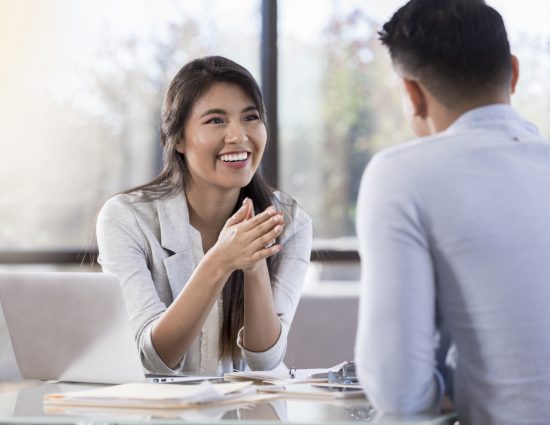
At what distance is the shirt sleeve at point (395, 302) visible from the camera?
1319 millimetres

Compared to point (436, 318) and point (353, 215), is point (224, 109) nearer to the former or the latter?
point (436, 318)

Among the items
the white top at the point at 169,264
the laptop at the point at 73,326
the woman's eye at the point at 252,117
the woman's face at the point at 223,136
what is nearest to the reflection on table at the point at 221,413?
the laptop at the point at 73,326

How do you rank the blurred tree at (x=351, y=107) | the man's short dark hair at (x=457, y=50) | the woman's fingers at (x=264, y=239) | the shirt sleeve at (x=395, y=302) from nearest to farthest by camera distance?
the shirt sleeve at (x=395, y=302) → the man's short dark hair at (x=457, y=50) → the woman's fingers at (x=264, y=239) → the blurred tree at (x=351, y=107)

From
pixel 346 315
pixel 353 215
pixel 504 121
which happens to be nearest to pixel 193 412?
pixel 504 121

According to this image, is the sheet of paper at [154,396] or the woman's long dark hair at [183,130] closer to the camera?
the sheet of paper at [154,396]

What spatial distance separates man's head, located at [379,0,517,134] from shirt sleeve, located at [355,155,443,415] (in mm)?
190

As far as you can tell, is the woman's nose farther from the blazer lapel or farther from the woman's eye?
the blazer lapel

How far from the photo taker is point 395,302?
1.32 meters

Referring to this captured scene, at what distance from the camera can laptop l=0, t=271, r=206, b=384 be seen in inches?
68.3

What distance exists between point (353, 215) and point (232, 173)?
178 cm

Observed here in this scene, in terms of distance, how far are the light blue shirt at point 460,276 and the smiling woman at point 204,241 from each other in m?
0.79

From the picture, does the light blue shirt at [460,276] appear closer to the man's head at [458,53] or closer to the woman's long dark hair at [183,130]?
the man's head at [458,53]

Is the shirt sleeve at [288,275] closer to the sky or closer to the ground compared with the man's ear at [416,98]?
closer to the ground

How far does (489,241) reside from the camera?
4.42 ft
